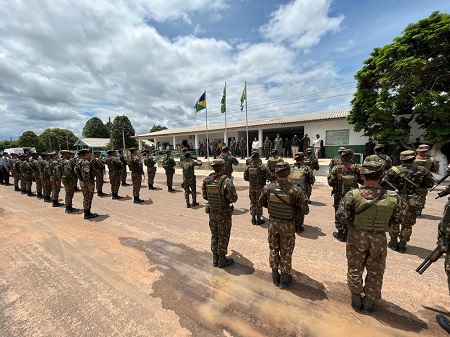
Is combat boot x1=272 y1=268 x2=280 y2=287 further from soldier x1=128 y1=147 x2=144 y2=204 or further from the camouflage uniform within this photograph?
soldier x1=128 y1=147 x2=144 y2=204

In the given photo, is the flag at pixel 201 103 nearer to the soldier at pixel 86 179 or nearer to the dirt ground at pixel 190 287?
the soldier at pixel 86 179

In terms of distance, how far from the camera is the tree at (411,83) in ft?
30.9

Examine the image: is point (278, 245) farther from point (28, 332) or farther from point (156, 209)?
point (156, 209)

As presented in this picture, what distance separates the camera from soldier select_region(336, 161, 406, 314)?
2447 mm

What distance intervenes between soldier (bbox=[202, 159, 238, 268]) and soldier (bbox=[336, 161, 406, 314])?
166cm

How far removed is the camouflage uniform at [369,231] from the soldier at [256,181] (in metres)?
3.06

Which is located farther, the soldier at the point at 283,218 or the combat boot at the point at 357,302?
the soldier at the point at 283,218

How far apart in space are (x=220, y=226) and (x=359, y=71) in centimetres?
1257

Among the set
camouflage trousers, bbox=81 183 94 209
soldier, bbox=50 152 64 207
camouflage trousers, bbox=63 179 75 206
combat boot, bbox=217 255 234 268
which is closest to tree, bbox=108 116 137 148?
soldier, bbox=50 152 64 207

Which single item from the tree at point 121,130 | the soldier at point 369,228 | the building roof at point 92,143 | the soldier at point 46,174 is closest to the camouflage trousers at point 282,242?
the soldier at point 369,228

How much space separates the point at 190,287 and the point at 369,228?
245cm

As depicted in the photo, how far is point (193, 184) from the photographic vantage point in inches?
300

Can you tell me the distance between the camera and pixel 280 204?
3.01 m

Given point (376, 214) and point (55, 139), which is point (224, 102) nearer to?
point (376, 214)
